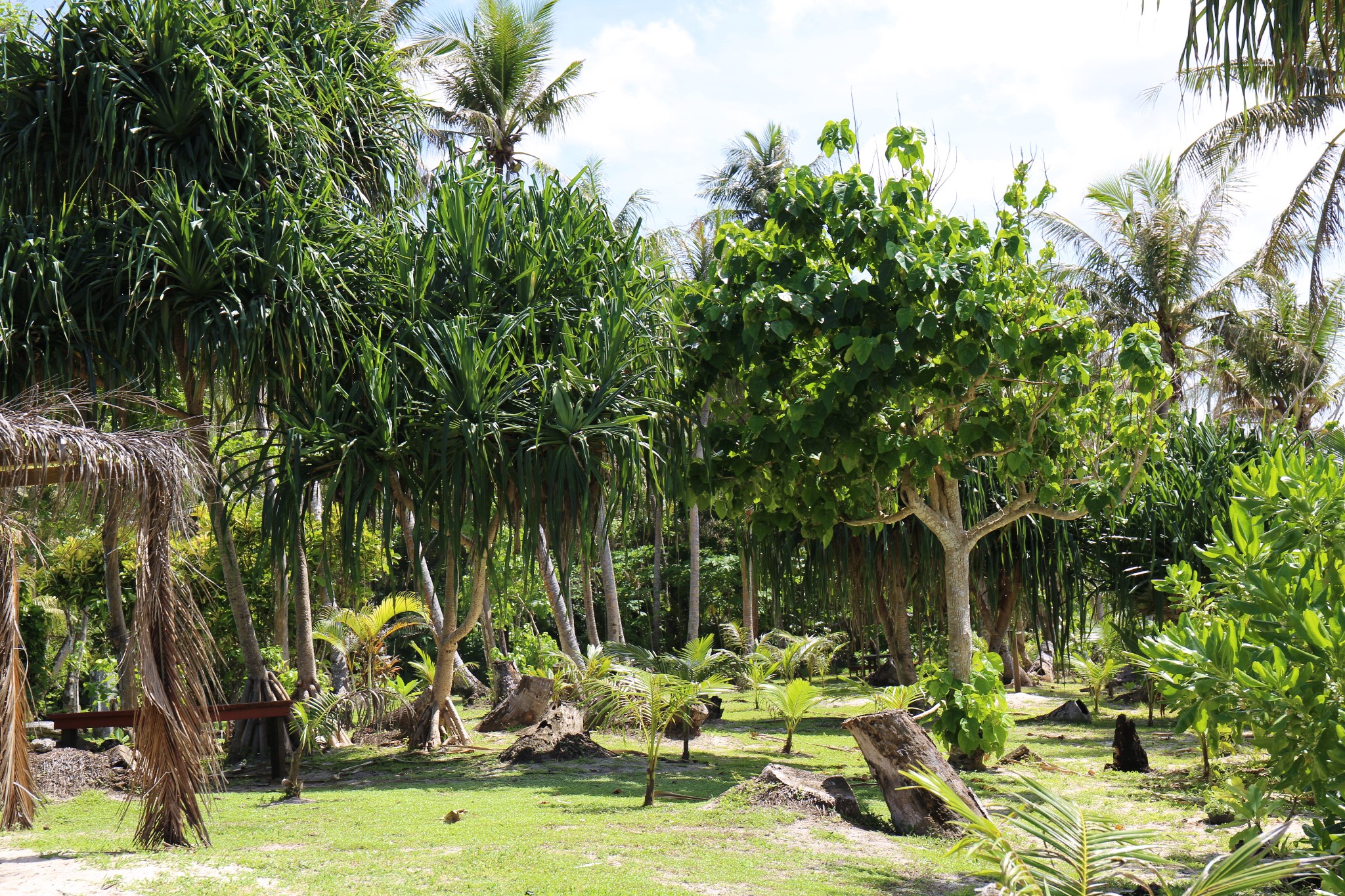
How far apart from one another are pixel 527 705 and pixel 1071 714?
7.41 m

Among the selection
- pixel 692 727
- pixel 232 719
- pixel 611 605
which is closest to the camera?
pixel 232 719

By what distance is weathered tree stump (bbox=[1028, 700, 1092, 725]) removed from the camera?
1380 centimetres

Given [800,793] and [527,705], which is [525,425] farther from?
[527,705]

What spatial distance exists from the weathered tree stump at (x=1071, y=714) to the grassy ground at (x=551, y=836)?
12.4 feet

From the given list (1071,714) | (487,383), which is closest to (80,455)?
(487,383)

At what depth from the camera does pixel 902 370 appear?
767 cm

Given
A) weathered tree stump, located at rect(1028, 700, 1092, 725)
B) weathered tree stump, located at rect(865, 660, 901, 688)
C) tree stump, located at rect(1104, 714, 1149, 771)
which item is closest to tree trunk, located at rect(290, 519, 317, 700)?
tree stump, located at rect(1104, 714, 1149, 771)

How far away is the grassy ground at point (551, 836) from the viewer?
4.93 meters

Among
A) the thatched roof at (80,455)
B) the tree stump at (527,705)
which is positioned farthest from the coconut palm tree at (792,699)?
the thatched roof at (80,455)

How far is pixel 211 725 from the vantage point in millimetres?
5809

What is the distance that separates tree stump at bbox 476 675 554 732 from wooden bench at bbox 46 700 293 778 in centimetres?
357

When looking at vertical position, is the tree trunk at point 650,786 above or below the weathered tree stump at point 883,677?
above

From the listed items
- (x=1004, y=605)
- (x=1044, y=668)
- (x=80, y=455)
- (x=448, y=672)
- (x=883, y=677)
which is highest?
(x=80, y=455)

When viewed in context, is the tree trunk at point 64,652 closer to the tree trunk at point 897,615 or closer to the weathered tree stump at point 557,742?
the weathered tree stump at point 557,742
